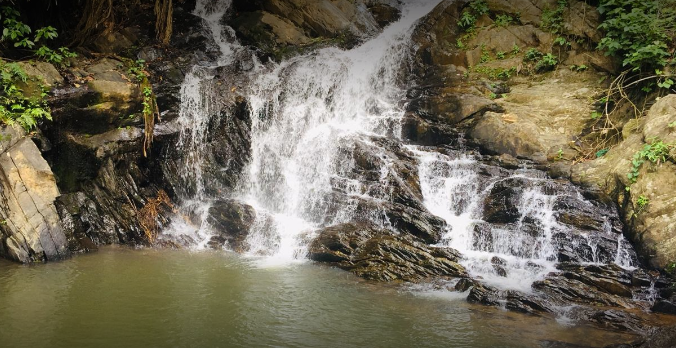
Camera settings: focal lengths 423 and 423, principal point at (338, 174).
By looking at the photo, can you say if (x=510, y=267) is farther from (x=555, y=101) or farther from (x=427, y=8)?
(x=427, y=8)

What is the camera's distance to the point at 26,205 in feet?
24.0

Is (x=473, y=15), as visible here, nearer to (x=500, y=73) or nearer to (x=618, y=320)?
(x=500, y=73)

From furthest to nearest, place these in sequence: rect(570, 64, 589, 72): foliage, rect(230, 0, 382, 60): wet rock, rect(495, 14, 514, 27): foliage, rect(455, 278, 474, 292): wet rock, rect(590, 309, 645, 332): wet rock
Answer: rect(230, 0, 382, 60): wet rock
rect(495, 14, 514, 27): foliage
rect(570, 64, 589, 72): foliage
rect(455, 278, 474, 292): wet rock
rect(590, 309, 645, 332): wet rock

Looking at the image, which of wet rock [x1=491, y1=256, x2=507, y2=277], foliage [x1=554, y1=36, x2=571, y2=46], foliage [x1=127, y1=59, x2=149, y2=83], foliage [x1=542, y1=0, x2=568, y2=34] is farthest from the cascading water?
foliage [x1=554, y1=36, x2=571, y2=46]

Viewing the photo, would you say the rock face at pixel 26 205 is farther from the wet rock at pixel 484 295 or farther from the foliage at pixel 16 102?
the wet rock at pixel 484 295

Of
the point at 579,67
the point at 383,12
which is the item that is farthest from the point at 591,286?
the point at 383,12

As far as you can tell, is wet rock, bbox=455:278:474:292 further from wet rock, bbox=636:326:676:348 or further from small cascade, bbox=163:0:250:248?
small cascade, bbox=163:0:250:248

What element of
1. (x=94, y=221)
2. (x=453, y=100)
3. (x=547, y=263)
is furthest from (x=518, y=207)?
(x=94, y=221)

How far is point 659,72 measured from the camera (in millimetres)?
8719

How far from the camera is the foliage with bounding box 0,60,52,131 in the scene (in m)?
7.67

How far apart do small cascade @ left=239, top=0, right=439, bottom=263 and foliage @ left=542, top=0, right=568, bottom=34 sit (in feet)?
13.4

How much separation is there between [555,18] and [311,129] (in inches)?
299

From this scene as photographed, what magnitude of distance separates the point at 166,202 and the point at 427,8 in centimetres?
1166

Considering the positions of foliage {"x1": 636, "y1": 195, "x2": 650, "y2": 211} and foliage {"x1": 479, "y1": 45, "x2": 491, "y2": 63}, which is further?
foliage {"x1": 479, "y1": 45, "x2": 491, "y2": 63}
